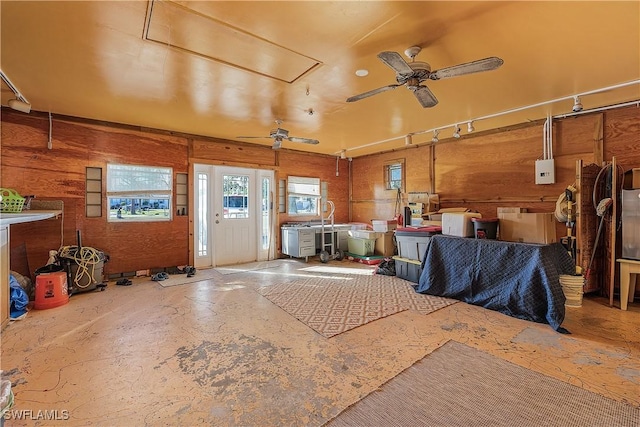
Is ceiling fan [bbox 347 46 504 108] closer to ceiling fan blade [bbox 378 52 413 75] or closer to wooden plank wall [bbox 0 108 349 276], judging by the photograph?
ceiling fan blade [bbox 378 52 413 75]

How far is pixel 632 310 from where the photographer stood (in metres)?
3.47

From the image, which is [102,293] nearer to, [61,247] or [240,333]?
[61,247]

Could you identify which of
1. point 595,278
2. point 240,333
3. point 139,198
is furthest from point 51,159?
point 595,278

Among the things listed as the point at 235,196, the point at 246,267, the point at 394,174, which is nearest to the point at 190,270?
the point at 246,267

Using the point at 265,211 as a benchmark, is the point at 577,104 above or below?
above

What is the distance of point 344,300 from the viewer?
3.91 metres

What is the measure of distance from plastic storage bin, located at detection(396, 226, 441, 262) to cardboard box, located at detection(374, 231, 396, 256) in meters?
1.50

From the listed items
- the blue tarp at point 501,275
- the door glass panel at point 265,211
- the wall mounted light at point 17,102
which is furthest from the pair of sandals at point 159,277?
the blue tarp at point 501,275

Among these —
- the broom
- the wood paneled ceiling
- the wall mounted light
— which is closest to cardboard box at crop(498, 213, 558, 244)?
the broom

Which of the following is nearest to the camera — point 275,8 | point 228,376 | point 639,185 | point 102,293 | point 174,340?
point 275,8

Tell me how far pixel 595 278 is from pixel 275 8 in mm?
5037

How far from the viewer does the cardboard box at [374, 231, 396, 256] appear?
6.62m

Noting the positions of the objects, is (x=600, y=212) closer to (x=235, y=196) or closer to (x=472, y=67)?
(x=472, y=67)

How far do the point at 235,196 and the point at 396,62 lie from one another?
15.8 ft
